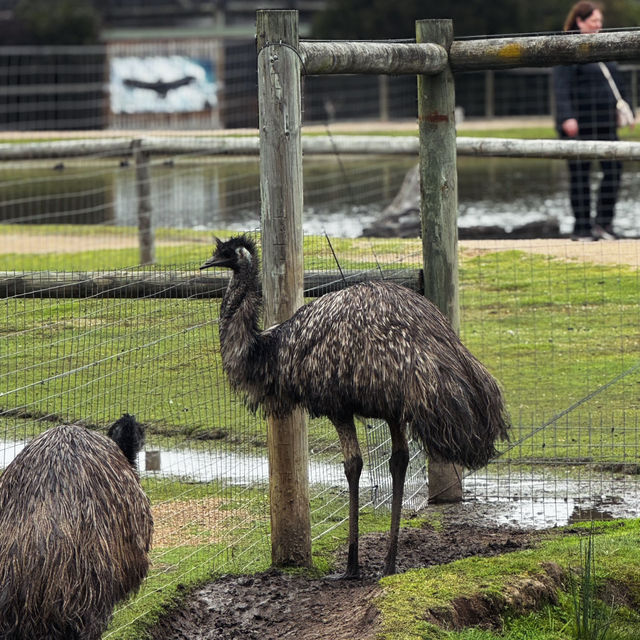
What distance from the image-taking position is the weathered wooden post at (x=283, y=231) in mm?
5863

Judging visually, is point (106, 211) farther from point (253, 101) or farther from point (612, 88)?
point (253, 101)

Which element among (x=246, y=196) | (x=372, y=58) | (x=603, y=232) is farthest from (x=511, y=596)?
(x=246, y=196)

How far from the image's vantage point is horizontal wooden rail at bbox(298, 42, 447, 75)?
20.0 ft

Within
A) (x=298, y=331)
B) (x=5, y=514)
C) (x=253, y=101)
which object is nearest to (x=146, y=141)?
(x=298, y=331)

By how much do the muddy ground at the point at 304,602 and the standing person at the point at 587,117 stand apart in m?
6.37

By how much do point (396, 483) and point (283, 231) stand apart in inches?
48.2

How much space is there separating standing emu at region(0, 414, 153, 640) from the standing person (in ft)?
27.0

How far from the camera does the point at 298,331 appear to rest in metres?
5.78

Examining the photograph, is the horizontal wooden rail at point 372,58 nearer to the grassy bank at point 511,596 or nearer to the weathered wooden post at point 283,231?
the weathered wooden post at point 283,231

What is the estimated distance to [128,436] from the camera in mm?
5035

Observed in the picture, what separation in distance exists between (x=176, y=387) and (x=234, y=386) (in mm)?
572

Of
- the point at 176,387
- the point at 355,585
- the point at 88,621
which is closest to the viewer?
the point at 88,621

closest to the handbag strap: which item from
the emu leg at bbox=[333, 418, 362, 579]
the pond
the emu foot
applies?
the pond

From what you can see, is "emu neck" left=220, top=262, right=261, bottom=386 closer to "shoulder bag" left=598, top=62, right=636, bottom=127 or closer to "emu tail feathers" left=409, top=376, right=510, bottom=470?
"emu tail feathers" left=409, top=376, right=510, bottom=470
